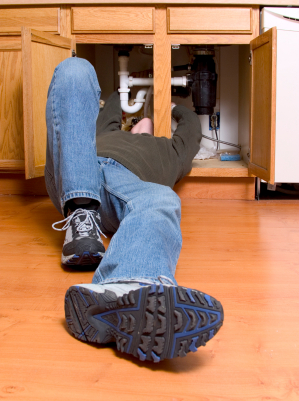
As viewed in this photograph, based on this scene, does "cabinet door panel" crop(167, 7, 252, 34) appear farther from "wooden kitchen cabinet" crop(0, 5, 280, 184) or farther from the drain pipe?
the drain pipe

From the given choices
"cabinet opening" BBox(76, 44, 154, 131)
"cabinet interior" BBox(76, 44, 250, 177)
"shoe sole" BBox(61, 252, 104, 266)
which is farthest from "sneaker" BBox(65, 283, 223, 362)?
"cabinet interior" BBox(76, 44, 250, 177)

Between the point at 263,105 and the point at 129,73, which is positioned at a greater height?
the point at 129,73

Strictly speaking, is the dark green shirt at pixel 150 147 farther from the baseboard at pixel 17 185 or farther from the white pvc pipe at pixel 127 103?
the baseboard at pixel 17 185

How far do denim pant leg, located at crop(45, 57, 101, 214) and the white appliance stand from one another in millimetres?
980

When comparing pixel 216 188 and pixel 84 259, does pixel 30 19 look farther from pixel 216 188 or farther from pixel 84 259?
pixel 84 259

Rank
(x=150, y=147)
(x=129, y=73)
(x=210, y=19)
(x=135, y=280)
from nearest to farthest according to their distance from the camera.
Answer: (x=135, y=280), (x=150, y=147), (x=210, y=19), (x=129, y=73)

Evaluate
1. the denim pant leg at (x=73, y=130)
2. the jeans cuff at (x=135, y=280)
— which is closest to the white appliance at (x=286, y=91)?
the denim pant leg at (x=73, y=130)

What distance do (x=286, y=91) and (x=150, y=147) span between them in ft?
2.41

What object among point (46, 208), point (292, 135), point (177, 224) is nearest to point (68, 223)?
point (177, 224)

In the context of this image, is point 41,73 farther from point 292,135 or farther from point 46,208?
point 292,135

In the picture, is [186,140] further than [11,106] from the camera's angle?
No

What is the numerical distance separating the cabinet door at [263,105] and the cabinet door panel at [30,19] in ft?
2.73

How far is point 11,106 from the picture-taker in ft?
6.33

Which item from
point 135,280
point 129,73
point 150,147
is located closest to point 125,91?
point 129,73
